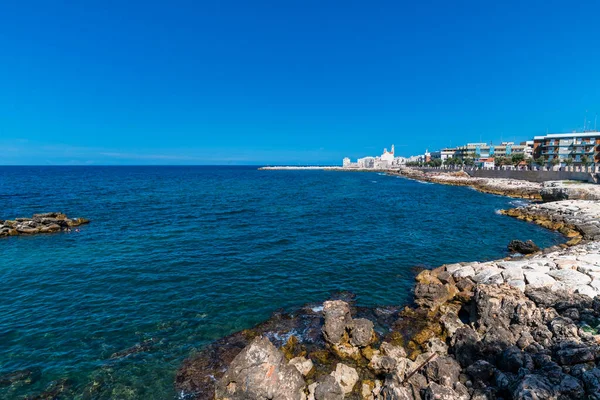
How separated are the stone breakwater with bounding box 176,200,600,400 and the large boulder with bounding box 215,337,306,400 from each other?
3 centimetres

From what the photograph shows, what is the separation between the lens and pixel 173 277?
67.2ft

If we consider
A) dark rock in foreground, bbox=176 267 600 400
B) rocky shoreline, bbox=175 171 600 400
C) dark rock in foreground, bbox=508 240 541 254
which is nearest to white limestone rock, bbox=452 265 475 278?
rocky shoreline, bbox=175 171 600 400

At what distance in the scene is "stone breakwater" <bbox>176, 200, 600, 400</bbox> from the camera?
9.43 metres

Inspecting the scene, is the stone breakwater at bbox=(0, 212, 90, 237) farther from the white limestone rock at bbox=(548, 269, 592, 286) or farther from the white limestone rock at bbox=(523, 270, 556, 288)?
the white limestone rock at bbox=(548, 269, 592, 286)

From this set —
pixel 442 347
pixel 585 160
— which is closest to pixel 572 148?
pixel 585 160

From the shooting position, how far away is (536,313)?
12891 mm

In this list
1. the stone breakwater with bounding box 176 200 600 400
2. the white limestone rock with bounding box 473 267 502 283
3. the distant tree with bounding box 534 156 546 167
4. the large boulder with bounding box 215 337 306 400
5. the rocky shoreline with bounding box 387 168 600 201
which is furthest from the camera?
the distant tree with bounding box 534 156 546 167

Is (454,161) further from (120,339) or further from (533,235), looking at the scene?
(120,339)

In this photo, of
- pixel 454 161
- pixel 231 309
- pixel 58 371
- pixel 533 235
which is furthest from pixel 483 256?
pixel 454 161

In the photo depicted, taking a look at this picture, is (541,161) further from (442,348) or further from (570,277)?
(442,348)

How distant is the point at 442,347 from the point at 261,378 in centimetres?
759

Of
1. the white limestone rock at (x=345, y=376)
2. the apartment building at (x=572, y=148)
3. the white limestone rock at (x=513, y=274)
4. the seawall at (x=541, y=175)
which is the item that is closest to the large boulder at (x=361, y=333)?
the white limestone rock at (x=345, y=376)

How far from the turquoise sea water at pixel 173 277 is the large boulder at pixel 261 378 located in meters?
2.48

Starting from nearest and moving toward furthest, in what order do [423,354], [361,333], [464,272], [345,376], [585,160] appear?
[345,376]
[423,354]
[361,333]
[464,272]
[585,160]
